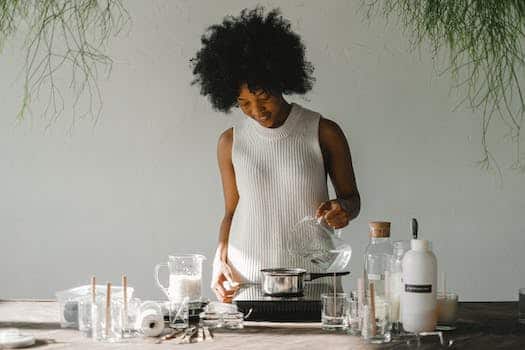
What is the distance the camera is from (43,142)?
4730mm

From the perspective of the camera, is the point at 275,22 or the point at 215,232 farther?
the point at 215,232

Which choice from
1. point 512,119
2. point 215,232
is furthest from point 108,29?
point 512,119

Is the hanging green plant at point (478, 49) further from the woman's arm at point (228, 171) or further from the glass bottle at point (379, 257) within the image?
the glass bottle at point (379, 257)

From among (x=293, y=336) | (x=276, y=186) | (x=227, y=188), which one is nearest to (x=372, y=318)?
(x=293, y=336)

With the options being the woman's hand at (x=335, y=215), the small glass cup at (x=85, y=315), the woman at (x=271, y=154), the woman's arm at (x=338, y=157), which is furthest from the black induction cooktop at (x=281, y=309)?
the woman's arm at (x=338, y=157)

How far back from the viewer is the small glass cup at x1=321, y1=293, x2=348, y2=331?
2.43m

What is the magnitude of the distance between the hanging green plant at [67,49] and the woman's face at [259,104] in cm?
169

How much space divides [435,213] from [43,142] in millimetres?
2316

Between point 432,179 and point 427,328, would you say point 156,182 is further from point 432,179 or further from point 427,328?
point 427,328

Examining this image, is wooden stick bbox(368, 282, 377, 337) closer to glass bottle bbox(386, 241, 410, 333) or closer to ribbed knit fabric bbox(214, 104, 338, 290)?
glass bottle bbox(386, 241, 410, 333)

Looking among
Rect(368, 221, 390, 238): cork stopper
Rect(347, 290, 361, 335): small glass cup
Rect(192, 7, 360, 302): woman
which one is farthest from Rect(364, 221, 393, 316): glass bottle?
Rect(192, 7, 360, 302): woman

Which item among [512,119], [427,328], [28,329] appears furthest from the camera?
[512,119]

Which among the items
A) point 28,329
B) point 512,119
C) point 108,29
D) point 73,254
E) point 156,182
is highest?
point 108,29

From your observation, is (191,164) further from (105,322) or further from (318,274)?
(105,322)
